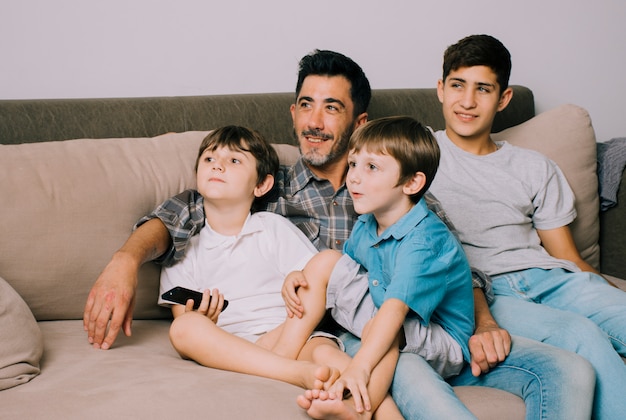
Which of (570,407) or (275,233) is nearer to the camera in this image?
(570,407)

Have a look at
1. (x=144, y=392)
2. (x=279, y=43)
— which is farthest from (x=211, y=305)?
(x=279, y=43)

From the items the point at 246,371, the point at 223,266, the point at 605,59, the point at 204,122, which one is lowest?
the point at 246,371

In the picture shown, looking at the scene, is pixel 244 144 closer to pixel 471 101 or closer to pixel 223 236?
pixel 223 236

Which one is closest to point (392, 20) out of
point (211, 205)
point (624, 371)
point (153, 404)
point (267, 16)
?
point (267, 16)

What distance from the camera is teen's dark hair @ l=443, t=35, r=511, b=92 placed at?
2.01 m

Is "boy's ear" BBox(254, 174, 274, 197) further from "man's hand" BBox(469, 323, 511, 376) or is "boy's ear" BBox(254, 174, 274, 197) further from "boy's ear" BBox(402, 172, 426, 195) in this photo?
"man's hand" BBox(469, 323, 511, 376)

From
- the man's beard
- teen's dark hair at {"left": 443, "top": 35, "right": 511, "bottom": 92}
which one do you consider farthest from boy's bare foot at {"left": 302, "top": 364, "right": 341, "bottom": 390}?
teen's dark hair at {"left": 443, "top": 35, "right": 511, "bottom": 92}

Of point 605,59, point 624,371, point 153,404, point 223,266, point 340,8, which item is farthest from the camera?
point 605,59

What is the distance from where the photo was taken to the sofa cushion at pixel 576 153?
218cm

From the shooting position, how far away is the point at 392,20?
258 centimetres

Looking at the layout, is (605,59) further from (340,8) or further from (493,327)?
(493,327)

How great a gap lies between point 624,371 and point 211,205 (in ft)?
3.44

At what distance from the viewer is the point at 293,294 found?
1508 mm

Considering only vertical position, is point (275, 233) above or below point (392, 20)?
below
